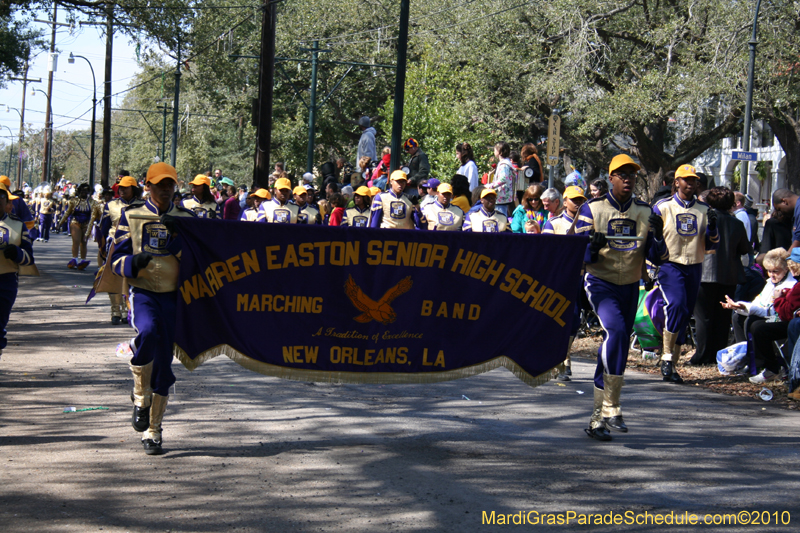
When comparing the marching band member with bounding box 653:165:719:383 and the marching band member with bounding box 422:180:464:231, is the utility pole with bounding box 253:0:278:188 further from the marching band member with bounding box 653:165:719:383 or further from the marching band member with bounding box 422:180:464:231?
the marching band member with bounding box 653:165:719:383

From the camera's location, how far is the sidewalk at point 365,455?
5180 millimetres

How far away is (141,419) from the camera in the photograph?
638cm

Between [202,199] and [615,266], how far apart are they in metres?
7.96

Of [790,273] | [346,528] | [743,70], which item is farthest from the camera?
[743,70]

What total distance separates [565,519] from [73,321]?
1012 centimetres

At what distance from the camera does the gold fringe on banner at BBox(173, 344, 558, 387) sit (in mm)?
6723

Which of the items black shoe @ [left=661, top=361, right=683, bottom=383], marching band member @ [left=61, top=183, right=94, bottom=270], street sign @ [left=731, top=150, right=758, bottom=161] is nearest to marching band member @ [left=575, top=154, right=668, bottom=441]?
black shoe @ [left=661, top=361, right=683, bottom=383]

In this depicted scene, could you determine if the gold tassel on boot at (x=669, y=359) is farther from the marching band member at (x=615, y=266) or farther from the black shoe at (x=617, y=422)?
the black shoe at (x=617, y=422)

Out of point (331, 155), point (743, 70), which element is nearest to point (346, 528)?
point (743, 70)

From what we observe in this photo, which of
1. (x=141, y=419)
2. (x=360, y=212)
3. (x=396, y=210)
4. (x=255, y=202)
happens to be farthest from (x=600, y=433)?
(x=255, y=202)

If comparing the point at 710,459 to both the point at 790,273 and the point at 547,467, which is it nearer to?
the point at 547,467

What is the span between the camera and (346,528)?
4.92 m

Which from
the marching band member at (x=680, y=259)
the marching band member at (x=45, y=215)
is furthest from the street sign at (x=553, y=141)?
the marching band member at (x=45, y=215)

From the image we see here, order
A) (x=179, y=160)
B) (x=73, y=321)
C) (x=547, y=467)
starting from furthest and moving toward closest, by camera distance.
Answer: (x=179, y=160) < (x=73, y=321) < (x=547, y=467)
